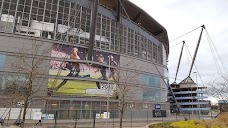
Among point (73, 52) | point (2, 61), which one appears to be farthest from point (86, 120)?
point (2, 61)

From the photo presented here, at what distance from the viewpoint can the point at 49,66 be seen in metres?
45.1

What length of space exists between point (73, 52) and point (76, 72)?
474 cm

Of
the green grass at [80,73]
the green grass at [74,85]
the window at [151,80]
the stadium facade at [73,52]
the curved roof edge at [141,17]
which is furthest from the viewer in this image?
the window at [151,80]

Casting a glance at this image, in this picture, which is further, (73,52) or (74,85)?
(73,52)

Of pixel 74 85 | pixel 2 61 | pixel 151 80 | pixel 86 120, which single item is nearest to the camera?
pixel 86 120

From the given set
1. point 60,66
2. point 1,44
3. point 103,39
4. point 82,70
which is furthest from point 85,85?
point 1,44

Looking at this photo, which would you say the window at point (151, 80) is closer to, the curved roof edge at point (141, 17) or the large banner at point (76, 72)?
the large banner at point (76, 72)

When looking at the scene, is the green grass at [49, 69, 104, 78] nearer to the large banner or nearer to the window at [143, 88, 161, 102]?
the large banner

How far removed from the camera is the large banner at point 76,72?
4534 centimetres

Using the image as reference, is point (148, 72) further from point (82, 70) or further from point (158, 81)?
point (82, 70)

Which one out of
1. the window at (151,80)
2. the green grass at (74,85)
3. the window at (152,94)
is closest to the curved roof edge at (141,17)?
the window at (151,80)

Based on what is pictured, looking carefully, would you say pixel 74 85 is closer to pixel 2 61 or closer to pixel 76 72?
pixel 76 72

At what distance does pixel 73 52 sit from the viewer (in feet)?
160

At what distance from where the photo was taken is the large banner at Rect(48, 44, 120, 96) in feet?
149
